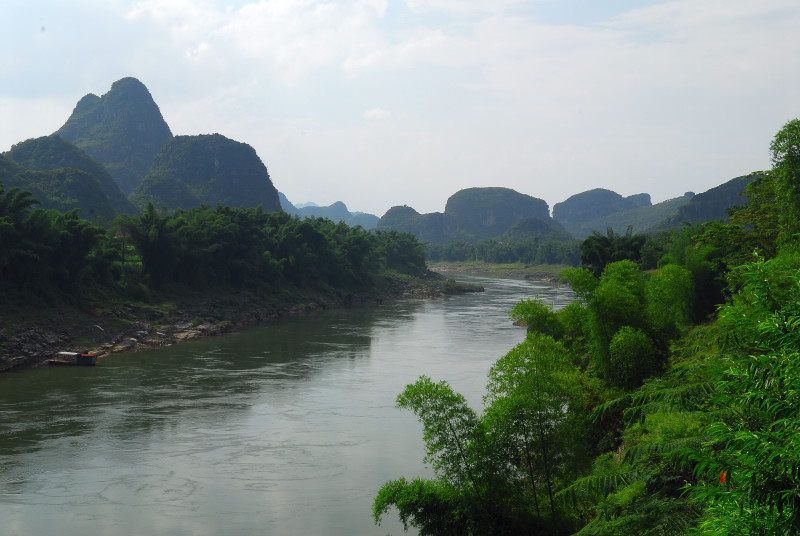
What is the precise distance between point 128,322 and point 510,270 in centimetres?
12583

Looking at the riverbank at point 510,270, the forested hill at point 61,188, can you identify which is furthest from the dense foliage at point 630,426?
the riverbank at point 510,270

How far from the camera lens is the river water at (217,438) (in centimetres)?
2119

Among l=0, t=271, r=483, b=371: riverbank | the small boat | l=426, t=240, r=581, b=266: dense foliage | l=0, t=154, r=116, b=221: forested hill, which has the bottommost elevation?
the small boat

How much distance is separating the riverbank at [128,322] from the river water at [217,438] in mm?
2742

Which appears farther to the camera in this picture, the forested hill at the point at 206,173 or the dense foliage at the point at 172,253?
the forested hill at the point at 206,173

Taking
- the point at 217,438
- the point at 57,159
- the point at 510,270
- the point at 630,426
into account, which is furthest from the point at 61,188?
the point at 630,426

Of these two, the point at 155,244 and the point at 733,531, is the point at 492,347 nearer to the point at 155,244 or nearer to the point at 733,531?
the point at 155,244

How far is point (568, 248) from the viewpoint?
169 metres

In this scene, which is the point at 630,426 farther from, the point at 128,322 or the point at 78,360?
the point at 128,322

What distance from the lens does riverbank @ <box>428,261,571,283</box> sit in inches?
5891

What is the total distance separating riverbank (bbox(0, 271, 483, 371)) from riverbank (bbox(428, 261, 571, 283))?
Answer: 7854 centimetres

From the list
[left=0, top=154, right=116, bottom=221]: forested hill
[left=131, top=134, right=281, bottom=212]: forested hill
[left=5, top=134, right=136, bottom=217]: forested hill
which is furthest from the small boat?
[left=131, top=134, right=281, bottom=212]: forested hill

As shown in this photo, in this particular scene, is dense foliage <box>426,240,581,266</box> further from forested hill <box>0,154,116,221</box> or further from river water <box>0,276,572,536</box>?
river water <box>0,276,572,536</box>

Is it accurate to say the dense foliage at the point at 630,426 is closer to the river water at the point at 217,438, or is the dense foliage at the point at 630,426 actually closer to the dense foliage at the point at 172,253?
the river water at the point at 217,438
